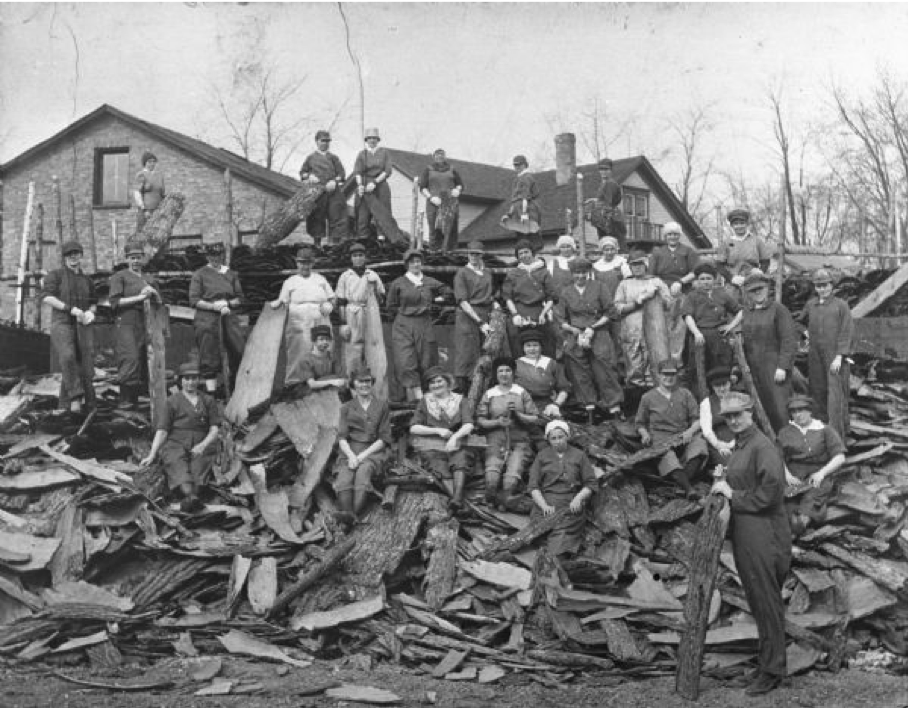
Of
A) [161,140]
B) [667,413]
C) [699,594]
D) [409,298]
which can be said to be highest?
[161,140]

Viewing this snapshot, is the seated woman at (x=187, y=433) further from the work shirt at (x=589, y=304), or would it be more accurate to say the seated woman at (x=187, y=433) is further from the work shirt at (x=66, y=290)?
the work shirt at (x=589, y=304)

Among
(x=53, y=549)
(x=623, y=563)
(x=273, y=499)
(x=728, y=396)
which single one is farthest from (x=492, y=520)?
(x=53, y=549)

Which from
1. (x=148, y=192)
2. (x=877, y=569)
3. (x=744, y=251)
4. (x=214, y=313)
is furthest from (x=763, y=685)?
(x=148, y=192)

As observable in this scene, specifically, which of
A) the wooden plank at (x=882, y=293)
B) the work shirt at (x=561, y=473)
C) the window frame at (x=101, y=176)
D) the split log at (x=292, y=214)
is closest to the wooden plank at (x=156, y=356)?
the work shirt at (x=561, y=473)

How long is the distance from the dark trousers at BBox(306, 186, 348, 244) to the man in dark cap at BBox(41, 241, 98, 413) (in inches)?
213

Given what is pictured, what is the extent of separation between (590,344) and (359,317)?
2.76 meters

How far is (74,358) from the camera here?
11039mm

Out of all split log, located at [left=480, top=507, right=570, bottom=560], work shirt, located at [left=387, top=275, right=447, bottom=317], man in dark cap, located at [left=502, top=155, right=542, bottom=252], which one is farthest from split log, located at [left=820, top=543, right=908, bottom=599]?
man in dark cap, located at [left=502, top=155, right=542, bottom=252]

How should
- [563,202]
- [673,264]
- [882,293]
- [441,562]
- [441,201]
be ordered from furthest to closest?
[563,202], [441,201], [882,293], [673,264], [441,562]

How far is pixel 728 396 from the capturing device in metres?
7.58

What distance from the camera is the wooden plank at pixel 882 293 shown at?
14.5 meters

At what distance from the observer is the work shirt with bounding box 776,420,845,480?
361 inches

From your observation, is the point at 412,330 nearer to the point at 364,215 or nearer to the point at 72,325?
the point at 72,325

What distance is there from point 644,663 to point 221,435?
17.4 ft
